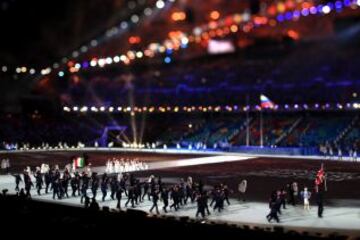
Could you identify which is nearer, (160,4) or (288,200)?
(288,200)

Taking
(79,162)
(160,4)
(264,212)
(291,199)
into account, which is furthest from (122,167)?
(264,212)

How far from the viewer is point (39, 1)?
18859mm

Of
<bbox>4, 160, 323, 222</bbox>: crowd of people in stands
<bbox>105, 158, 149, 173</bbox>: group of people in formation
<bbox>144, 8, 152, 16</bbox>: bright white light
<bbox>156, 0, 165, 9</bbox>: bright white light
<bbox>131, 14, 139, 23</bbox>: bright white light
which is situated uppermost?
<bbox>156, 0, 165, 9</bbox>: bright white light

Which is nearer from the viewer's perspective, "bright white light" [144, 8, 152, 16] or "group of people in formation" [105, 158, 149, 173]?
"bright white light" [144, 8, 152, 16]

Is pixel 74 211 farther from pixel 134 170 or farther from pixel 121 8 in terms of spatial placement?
pixel 134 170

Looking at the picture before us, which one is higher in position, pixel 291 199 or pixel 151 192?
pixel 151 192

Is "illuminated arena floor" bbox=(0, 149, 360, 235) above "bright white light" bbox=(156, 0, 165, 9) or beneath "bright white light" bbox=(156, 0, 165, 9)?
beneath

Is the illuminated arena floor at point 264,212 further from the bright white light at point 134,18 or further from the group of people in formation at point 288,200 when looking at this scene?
the bright white light at point 134,18

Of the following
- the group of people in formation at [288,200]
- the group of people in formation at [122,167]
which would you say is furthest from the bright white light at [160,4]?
the group of people in formation at [122,167]

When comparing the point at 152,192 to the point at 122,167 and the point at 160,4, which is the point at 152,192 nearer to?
the point at 160,4

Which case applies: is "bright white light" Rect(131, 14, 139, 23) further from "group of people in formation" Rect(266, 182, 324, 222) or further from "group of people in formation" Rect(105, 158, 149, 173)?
"group of people in formation" Rect(105, 158, 149, 173)

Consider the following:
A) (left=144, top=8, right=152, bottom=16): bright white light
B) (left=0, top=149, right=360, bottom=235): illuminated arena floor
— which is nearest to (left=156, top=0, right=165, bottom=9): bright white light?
(left=144, top=8, right=152, bottom=16): bright white light

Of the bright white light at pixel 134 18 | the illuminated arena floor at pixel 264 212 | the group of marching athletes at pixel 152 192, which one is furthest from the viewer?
the bright white light at pixel 134 18

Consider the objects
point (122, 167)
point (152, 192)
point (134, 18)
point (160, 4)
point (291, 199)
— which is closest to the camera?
point (152, 192)
